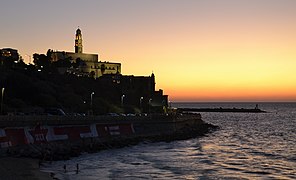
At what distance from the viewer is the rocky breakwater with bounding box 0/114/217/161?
2514 inches

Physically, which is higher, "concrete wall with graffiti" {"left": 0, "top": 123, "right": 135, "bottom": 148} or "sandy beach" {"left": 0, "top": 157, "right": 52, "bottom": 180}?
"concrete wall with graffiti" {"left": 0, "top": 123, "right": 135, "bottom": 148}

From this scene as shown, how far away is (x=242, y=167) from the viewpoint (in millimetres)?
65125

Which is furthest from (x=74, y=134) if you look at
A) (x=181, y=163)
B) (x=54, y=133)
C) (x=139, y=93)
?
(x=139, y=93)

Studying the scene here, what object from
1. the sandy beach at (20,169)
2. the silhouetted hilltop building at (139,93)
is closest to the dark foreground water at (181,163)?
the sandy beach at (20,169)

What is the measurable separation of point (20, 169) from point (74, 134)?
2616 centimetres

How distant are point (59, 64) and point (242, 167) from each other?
141 m

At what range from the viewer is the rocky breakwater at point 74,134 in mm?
63844

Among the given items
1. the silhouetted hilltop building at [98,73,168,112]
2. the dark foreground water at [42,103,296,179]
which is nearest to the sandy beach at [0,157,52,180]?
the dark foreground water at [42,103,296,179]

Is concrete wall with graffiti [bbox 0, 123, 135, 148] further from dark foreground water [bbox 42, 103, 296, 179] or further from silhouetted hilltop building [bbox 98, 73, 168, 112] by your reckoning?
silhouetted hilltop building [bbox 98, 73, 168, 112]

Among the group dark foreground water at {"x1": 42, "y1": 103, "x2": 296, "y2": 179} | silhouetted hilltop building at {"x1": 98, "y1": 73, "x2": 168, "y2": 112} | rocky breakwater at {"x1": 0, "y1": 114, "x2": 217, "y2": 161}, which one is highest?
silhouetted hilltop building at {"x1": 98, "y1": 73, "x2": 168, "y2": 112}

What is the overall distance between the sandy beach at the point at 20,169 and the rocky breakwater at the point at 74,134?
3.51 m

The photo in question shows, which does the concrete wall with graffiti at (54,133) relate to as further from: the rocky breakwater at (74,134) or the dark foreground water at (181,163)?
the dark foreground water at (181,163)

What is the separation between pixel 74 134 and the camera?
3076 inches

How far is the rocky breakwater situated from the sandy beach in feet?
11.5
